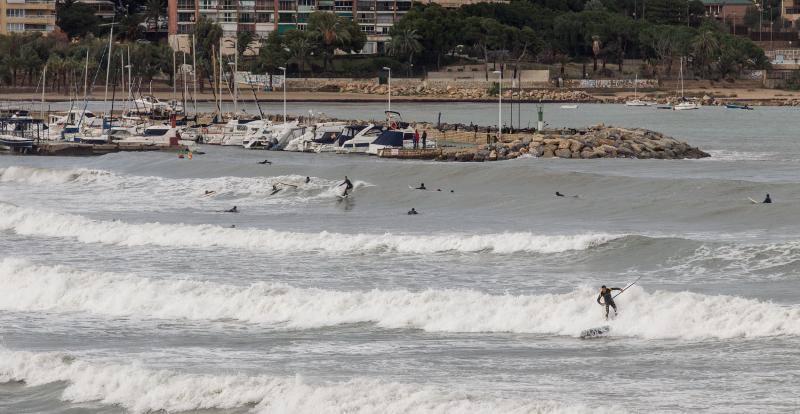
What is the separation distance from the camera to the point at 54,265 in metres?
34.4

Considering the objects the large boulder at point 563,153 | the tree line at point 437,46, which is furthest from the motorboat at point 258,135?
the tree line at point 437,46

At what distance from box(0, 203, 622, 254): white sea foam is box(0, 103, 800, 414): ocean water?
0.08 m

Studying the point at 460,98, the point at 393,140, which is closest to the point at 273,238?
the point at 393,140

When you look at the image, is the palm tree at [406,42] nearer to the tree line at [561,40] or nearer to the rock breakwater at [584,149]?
the tree line at [561,40]

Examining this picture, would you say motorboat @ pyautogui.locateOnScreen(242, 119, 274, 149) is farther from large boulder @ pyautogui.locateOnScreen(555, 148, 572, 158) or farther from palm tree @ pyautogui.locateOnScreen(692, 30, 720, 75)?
palm tree @ pyautogui.locateOnScreen(692, 30, 720, 75)

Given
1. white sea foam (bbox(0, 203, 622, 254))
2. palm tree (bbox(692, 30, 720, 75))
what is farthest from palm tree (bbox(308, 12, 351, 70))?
white sea foam (bbox(0, 203, 622, 254))

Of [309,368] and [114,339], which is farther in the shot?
[114,339]

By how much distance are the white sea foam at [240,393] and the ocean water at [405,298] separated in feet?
0.13

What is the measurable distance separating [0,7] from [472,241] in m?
161

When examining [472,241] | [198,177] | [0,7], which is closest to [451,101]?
[0,7]

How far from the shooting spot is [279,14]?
177m

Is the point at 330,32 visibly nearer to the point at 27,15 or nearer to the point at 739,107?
the point at 27,15

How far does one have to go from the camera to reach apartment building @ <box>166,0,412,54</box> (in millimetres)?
175250

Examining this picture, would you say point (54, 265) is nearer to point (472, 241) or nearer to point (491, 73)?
point (472, 241)
